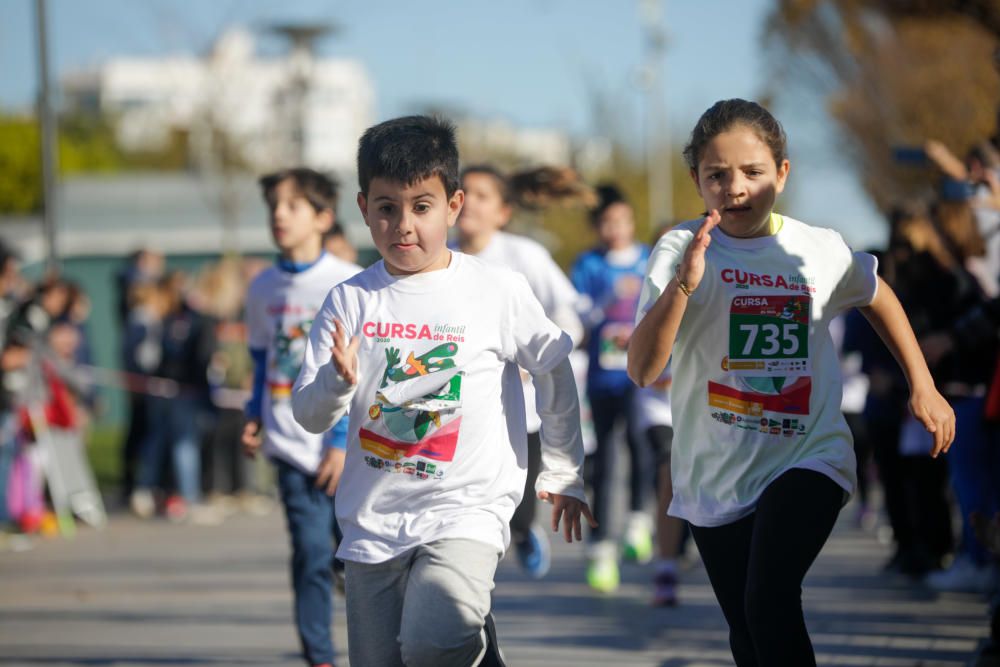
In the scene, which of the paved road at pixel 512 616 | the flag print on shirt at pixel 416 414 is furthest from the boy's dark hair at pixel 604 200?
the flag print on shirt at pixel 416 414

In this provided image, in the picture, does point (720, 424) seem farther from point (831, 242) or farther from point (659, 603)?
point (659, 603)

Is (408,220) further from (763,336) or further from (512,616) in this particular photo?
(512,616)

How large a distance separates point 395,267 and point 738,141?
1.13 meters

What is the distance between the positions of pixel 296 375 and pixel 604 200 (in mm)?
4430

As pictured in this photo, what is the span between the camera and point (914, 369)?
4.64m

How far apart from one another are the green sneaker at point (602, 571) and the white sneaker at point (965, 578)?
1945mm

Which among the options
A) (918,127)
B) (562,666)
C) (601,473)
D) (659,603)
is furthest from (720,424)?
(918,127)

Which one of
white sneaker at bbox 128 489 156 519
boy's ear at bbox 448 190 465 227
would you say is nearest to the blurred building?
white sneaker at bbox 128 489 156 519

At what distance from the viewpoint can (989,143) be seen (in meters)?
7.34

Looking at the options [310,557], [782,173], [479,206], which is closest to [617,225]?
[479,206]

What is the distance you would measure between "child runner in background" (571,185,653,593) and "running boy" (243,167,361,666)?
11.4 feet

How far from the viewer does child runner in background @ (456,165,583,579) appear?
7.59m

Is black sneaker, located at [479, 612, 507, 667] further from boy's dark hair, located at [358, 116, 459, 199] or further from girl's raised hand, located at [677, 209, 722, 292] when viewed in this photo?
boy's dark hair, located at [358, 116, 459, 199]

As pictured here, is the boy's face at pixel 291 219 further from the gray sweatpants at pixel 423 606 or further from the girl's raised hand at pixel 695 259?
the girl's raised hand at pixel 695 259
